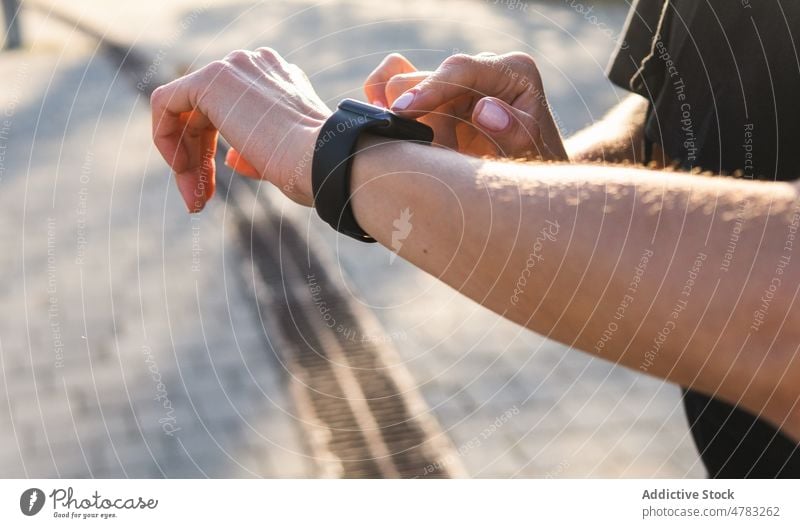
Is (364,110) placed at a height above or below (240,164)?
above

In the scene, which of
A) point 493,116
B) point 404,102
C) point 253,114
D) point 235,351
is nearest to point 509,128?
point 493,116

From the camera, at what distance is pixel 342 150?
2.45ft

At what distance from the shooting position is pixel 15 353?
2350mm

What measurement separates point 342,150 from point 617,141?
0.55 m

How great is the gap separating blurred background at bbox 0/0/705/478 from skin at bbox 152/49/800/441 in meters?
1.22

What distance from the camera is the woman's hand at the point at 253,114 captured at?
81 centimetres

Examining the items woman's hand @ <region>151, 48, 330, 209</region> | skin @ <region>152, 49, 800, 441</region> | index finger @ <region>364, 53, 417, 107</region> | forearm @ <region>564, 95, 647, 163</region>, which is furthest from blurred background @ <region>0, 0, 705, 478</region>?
skin @ <region>152, 49, 800, 441</region>

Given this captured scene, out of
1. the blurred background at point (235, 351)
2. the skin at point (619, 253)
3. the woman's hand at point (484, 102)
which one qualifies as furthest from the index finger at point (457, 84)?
the blurred background at point (235, 351)

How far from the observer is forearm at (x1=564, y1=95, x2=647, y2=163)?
118 centimetres

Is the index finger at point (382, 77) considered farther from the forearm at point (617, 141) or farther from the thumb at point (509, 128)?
the forearm at point (617, 141)

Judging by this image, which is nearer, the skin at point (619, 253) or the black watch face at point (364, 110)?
the skin at point (619, 253)

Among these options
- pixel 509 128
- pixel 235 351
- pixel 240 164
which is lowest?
pixel 235 351

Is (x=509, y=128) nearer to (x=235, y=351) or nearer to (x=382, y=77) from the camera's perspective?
(x=382, y=77)
